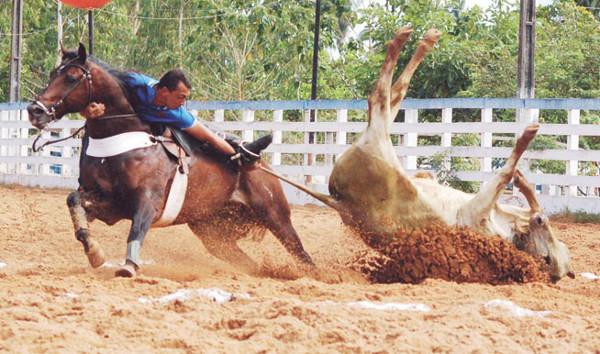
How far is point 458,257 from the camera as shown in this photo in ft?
23.6

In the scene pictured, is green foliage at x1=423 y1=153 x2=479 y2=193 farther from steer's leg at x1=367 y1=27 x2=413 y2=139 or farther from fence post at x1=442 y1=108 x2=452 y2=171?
steer's leg at x1=367 y1=27 x2=413 y2=139

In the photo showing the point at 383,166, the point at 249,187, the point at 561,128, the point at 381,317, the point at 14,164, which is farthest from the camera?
the point at 14,164

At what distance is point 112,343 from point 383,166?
3049 millimetres

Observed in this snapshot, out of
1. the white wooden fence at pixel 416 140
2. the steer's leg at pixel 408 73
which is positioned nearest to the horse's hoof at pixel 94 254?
the steer's leg at pixel 408 73

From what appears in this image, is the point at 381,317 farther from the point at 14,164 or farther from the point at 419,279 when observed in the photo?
→ the point at 14,164

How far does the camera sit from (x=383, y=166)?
7.11 metres

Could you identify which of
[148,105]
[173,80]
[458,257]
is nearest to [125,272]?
[148,105]

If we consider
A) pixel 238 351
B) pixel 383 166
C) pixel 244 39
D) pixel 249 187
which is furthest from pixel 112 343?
pixel 244 39

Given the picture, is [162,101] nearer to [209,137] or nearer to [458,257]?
[209,137]

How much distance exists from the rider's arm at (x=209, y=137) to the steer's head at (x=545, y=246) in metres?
2.32

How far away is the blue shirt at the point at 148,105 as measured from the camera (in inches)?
294

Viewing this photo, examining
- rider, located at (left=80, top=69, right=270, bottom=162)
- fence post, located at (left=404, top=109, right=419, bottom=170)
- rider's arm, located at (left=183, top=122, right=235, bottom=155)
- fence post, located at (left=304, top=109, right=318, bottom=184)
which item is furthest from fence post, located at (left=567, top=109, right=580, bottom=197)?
rider, located at (left=80, top=69, right=270, bottom=162)

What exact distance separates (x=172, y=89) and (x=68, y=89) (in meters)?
0.73

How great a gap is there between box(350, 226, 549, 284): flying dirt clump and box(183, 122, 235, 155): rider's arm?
1.42m
